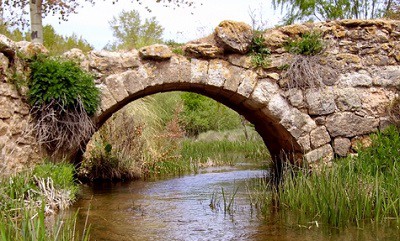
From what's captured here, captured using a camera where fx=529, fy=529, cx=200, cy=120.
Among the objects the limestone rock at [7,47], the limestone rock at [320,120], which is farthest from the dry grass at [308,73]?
the limestone rock at [7,47]

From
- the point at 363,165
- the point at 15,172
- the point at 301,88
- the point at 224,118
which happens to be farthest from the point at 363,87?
the point at 224,118

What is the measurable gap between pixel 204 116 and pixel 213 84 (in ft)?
46.4

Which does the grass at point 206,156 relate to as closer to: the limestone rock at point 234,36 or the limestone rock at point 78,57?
the limestone rock at point 78,57

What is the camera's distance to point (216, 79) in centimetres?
773

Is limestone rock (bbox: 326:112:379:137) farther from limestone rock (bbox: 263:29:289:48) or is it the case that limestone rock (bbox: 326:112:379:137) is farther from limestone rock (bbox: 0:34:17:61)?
limestone rock (bbox: 0:34:17:61)

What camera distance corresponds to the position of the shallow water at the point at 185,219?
5348 millimetres

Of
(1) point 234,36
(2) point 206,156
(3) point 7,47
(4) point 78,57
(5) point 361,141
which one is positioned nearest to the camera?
(3) point 7,47

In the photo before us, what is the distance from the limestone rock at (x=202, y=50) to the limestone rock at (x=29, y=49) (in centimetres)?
201

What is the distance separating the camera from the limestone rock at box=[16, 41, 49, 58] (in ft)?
23.4

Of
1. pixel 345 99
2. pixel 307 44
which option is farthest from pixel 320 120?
pixel 307 44

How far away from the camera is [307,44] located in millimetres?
7941

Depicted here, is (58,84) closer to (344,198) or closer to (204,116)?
(344,198)

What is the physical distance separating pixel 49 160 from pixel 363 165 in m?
4.30

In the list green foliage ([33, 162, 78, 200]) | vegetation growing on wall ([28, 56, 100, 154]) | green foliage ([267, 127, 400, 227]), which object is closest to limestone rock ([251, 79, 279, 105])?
green foliage ([267, 127, 400, 227])
